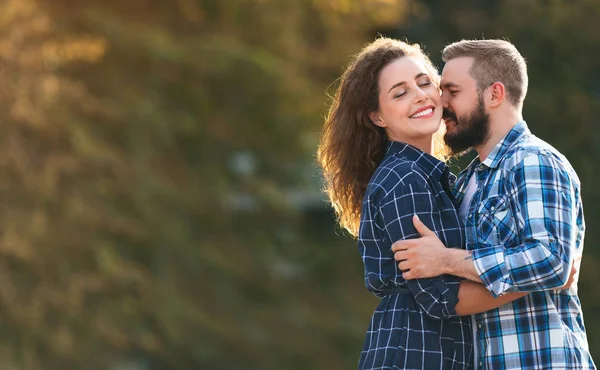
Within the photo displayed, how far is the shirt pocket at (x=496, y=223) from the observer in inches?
126

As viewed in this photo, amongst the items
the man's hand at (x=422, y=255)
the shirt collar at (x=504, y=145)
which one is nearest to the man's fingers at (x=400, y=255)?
the man's hand at (x=422, y=255)

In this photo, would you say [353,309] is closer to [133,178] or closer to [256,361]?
[256,361]

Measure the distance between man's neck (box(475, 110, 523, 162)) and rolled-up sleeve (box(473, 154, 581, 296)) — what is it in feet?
0.80

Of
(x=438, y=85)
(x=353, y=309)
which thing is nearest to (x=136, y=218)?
(x=353, y=309)

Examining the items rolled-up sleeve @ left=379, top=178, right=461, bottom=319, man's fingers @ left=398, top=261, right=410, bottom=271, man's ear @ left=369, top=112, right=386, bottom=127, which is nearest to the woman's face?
man's ear @ left=369, top=112, right=386, bottom=127

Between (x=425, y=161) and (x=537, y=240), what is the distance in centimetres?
47

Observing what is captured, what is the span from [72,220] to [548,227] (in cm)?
966

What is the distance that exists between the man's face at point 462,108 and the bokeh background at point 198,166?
797 cm

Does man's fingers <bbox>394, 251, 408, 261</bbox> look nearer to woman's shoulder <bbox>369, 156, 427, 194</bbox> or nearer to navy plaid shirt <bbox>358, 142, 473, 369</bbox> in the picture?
navy plaid shirt <bbox>358, 142, 473, 369</bbox>

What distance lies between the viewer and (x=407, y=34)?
1343cm

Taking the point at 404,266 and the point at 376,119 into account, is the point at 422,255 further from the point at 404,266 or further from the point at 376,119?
the point at 376,119

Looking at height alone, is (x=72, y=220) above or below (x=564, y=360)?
above

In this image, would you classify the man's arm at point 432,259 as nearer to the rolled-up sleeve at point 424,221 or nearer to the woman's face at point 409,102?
the rolled-up sleeve at point 424,221

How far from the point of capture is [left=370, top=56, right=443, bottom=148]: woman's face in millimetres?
3479
